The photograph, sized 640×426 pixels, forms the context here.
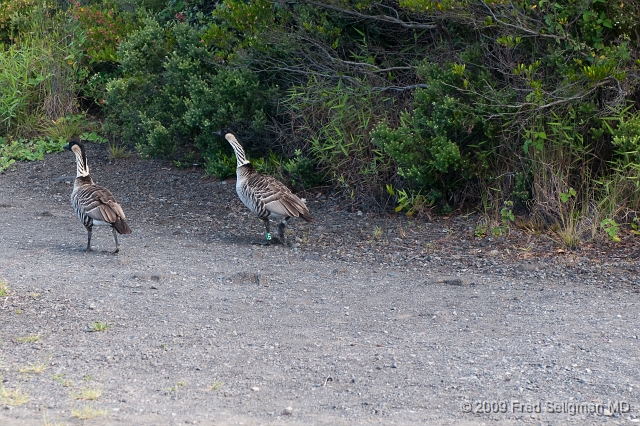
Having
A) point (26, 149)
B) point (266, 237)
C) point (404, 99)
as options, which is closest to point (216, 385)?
point (266, 237)

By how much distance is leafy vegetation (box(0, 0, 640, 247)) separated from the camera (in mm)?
Result: 9453

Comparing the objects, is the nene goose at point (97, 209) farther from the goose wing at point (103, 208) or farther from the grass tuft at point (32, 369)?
the grass tuft at point (32, 369)

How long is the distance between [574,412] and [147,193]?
8911 millimetres

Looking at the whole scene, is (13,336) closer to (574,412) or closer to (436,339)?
(436,339)

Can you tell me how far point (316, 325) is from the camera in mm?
6895

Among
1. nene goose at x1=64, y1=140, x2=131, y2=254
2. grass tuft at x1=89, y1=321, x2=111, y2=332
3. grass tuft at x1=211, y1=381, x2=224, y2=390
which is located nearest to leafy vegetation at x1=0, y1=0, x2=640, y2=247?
nene goose at x1=64, y1=140, x2=131, y2=254

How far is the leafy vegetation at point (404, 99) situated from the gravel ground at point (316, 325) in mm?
600

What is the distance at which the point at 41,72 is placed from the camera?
16078 mm

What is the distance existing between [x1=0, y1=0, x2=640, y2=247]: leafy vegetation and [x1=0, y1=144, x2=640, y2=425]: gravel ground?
0.60 metres

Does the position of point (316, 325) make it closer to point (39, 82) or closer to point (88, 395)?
point (88, 395)

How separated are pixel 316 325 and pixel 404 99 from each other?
5.26 meters

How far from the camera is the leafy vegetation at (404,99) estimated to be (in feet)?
31.0

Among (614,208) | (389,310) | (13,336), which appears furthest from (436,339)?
(614,208)

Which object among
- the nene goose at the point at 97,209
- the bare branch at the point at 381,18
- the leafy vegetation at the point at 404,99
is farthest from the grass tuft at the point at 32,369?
the bare branch at the point at 381,18
